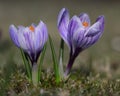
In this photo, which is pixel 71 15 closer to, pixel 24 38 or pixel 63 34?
pixel 63 34

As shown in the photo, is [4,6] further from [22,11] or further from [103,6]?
[103,6]

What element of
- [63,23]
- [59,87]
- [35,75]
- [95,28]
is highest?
[63,23]

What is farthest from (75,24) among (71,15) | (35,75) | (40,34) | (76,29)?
(71,15)

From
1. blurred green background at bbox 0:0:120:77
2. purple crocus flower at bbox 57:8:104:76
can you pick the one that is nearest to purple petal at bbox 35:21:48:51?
purple crocus flower at bbox 57:8:104:76

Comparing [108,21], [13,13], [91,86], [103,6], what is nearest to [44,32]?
[91,86]

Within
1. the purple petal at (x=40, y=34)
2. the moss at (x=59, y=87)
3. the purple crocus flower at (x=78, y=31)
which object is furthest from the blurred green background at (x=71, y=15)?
the purple petal at (x=40, y=34)

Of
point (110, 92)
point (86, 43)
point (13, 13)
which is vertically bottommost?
point (110, 92)

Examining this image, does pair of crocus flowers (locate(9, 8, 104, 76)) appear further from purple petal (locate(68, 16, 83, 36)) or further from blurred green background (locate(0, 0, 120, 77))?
blurred green background (locate(0, 0, 120, 77))

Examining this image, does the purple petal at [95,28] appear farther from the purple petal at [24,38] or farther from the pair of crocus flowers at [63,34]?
the purple petal at [24,38]
